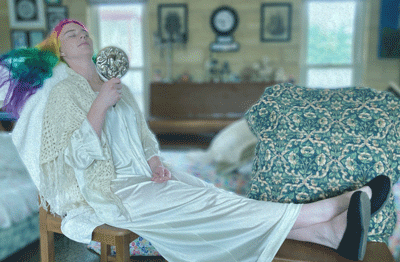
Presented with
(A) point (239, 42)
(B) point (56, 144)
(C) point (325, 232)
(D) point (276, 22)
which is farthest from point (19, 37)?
(C) point (325, 232)

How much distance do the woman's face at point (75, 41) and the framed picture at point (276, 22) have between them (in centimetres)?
355

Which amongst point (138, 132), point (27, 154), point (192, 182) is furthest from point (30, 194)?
point (192, 182)

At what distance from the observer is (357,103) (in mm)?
1343

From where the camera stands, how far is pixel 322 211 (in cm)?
120

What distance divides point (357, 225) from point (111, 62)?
1.01 metres

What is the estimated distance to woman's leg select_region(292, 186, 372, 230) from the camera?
3.90 feet

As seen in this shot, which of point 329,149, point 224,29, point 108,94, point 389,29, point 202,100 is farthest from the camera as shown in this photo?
point 224,29

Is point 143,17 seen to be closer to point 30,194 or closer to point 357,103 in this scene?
point 30,194

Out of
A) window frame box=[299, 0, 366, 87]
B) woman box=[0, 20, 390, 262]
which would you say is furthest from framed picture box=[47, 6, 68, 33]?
woman box=[0, 20, 390, 262]

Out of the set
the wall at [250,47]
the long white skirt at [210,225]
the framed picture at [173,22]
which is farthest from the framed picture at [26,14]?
the long white skirt at [210,225]

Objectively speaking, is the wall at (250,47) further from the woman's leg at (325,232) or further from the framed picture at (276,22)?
the woman's leg at (325,232)

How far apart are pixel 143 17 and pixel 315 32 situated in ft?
8.03

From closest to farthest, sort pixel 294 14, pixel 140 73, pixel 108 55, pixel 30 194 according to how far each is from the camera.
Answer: pixel 108 55, pixel 30 194, pixel 294 14, pixel 140 73

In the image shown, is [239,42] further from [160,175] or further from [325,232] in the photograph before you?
[325,232]
